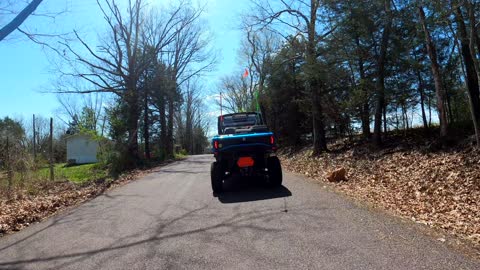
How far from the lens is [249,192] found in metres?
9.74

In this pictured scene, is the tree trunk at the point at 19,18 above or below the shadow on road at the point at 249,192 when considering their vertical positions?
above

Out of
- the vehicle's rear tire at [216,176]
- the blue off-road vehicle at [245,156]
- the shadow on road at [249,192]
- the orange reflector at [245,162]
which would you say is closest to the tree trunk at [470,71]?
the blue off-road vehicle at [245,156]

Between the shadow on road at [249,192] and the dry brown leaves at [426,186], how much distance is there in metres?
1.71

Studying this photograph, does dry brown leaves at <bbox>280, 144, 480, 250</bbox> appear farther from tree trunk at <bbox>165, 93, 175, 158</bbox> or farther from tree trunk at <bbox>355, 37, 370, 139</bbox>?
tree trunk at <bbox>165, 93, 175, 158</bbox>

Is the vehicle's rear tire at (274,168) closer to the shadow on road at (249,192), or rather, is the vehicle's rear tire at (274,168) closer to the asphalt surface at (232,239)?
the shadow on road at (249,192)

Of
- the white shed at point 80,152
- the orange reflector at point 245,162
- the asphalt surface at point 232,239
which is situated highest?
the white shed at point 80,152

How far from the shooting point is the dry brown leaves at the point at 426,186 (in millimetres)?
6191

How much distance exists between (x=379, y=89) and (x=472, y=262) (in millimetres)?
9712

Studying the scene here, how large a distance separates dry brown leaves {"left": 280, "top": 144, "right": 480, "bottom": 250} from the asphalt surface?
0.79 meters

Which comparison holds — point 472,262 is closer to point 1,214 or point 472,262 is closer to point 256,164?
point 256,164

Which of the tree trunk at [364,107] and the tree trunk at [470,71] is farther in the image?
the tree trunk at [364,107]

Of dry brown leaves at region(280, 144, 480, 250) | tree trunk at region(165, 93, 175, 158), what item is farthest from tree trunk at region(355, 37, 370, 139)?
tree trunk at region(165, 93, 175, 158)

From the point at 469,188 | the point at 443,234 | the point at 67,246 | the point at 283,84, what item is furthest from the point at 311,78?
the point at 67,246

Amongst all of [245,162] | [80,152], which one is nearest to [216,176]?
[245,162]
